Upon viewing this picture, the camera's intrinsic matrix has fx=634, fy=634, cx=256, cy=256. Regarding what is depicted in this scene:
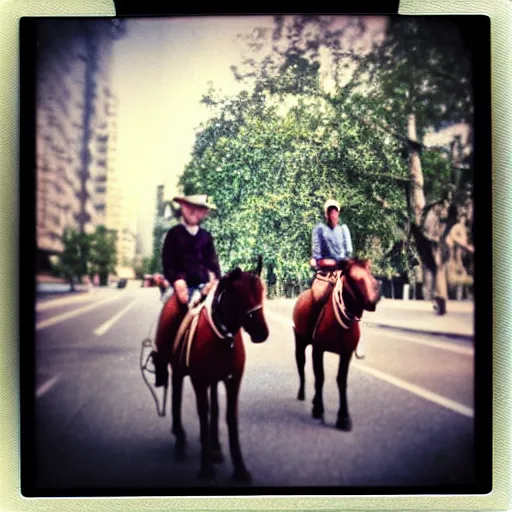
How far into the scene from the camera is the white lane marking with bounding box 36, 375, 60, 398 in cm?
295

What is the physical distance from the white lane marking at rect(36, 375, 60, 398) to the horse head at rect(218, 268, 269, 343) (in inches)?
33.6

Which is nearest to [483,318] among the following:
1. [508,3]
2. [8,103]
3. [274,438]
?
[274,438]

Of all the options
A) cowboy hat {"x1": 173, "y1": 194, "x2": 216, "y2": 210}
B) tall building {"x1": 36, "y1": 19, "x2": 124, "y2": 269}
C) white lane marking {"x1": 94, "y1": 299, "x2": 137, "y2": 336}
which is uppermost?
tall building {"x1": 36, "y1": 19, "x2": 124, "y2": 269}

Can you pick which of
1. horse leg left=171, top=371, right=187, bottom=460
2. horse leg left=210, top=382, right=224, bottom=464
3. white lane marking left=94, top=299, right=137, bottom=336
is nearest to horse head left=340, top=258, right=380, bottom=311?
horse leg left=210, top=382, right=224, bottom=464

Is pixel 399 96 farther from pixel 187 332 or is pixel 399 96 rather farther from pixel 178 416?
pixel 178 416

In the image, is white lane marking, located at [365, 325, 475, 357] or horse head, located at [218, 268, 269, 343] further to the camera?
white lane marking, located at [365, 325, 475, 357]

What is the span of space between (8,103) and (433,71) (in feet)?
6.61

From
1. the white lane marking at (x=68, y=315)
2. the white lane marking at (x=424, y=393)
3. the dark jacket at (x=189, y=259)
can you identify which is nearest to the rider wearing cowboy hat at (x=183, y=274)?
the dark jacket at (x=189, y=259)

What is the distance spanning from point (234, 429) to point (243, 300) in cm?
61

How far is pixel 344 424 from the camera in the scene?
296cm

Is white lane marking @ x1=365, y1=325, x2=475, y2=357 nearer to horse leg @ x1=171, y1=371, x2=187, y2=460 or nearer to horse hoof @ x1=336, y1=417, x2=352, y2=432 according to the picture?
horse hoof @ x1=336, y1=417, x2=352, y2=432

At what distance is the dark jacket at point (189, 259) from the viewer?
294 centimetres

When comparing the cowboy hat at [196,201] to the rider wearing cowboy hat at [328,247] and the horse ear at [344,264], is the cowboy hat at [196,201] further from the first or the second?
the horse ear at [344,264]

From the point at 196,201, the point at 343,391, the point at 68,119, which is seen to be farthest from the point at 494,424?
the point at 68,119
